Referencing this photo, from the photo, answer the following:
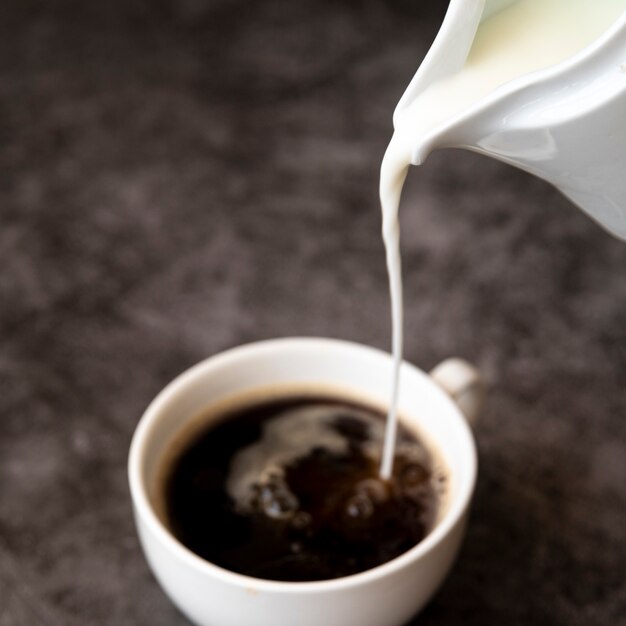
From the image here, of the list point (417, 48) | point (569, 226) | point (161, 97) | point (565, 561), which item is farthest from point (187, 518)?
point (417, 48)

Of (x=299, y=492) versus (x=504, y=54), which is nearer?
(x=504, y=54)

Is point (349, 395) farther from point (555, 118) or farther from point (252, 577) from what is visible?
point (555, 118)

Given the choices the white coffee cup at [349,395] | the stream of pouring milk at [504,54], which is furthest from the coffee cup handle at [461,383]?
the stream of pouring milk at [504,54]

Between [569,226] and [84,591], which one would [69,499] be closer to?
[84,591]

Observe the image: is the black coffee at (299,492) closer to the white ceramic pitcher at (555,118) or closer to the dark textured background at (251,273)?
the dark textured background at (251,273)

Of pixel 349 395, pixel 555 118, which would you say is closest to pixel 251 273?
pixel 349 395
